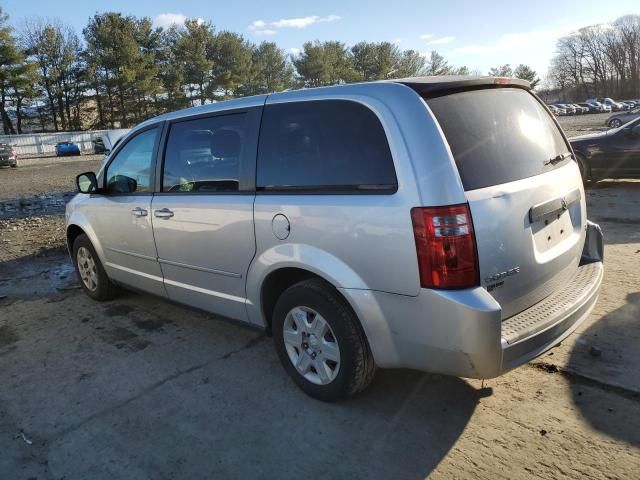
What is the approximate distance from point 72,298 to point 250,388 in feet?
10.2

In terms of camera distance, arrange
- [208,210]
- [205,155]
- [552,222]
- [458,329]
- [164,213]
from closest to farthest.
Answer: [458,329] → [552,222] → [208,210] → [205,155] → [164,213]

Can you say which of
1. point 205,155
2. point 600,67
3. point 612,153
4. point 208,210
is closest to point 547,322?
point 208,210

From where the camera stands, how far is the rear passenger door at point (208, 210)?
3.41 meters

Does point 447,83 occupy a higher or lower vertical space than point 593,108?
lower

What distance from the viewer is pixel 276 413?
3111 millimetres

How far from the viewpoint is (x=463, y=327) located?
96.9 inches

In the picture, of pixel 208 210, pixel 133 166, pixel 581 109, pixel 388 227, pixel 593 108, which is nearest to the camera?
pixel 388 227

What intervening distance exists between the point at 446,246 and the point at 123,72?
55787 millimetres

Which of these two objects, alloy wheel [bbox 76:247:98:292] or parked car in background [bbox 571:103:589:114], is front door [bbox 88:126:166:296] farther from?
parked car in background [bbox 571:103:589:114]

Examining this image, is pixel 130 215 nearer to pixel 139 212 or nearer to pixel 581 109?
pixel 139 212

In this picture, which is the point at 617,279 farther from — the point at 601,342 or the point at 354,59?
the point at 354,59

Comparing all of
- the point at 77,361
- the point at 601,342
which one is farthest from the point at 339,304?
the point at 77,361

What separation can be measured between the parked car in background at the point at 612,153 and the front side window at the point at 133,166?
8.59 m

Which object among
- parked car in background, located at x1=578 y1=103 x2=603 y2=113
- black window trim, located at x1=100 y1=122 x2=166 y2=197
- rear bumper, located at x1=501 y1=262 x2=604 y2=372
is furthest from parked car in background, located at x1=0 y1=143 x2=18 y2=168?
parked car in background, located at x1=578 y1=103 x2=603 y2=113
